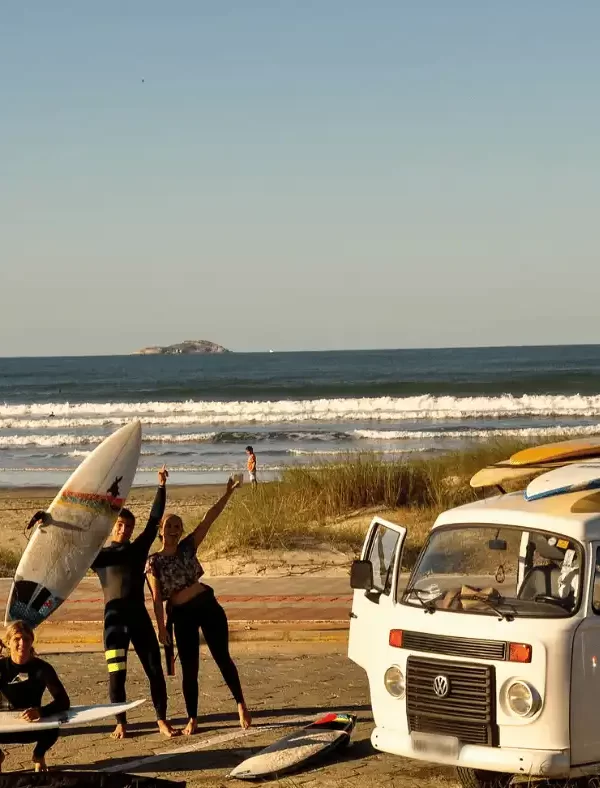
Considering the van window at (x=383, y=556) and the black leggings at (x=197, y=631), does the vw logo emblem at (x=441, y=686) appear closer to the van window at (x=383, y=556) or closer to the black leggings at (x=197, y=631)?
the van window at (x=383, y=556)

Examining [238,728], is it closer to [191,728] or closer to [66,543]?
[191,728]

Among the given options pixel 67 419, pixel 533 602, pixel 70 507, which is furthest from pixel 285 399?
pixel 533 602

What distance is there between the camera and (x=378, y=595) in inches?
312

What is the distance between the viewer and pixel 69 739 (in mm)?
9305

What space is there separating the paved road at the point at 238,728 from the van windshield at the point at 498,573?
1275 mm

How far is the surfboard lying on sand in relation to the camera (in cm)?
782

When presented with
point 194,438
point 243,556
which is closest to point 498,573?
point 243,556

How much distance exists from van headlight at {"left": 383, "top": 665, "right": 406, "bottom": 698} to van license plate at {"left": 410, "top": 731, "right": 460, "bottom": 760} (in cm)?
27

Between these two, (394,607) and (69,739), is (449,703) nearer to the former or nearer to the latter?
(394,607)

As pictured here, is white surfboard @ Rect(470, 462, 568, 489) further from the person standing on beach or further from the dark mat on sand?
the dark mat on sand

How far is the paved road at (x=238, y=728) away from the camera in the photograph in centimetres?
793

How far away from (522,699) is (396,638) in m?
0.91

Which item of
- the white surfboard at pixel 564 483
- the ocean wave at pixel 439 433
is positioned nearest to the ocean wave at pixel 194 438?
the ocean wave at pixel 439 433

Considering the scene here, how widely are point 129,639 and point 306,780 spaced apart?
2089 millimetres
